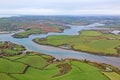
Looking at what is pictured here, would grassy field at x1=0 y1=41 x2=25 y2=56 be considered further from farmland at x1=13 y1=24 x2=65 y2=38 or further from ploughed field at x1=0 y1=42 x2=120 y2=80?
farmland at x1=13 y1=24 x2=65 y2=38

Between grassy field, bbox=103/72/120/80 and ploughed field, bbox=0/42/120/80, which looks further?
grassy field, bbox=103/72/120/80

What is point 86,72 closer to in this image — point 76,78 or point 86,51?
point 76,78

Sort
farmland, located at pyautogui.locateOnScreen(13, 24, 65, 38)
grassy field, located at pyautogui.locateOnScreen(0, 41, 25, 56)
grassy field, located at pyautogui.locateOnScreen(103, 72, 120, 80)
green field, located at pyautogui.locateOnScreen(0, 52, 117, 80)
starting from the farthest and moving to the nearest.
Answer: farmland, located at pyautogui.locateOnScreen(13, 24, 65, 38)
grassy field, located at pyautogui.locateOnScreen(0, 41, 25, 56)
grassy field, located at pyautogui.locateOnScreen(103, 72, 120, 80)
green field, located at pyautogui.locateOnScreen(0, 52, 117, 80)

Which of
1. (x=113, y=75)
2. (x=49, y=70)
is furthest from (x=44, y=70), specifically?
(x=113, y=75)

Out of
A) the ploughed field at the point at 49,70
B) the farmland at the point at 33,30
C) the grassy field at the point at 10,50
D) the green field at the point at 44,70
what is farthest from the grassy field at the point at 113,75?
the farmland at the point at 33,30

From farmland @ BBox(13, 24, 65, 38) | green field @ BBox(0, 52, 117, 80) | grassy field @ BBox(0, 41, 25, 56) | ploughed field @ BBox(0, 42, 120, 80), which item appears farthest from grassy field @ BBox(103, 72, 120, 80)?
farmland @ BBox(13, 24, 65, 38)

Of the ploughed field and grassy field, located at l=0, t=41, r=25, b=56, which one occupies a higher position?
the ploughed field

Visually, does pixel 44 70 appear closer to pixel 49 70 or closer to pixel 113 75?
pixel 49 70
